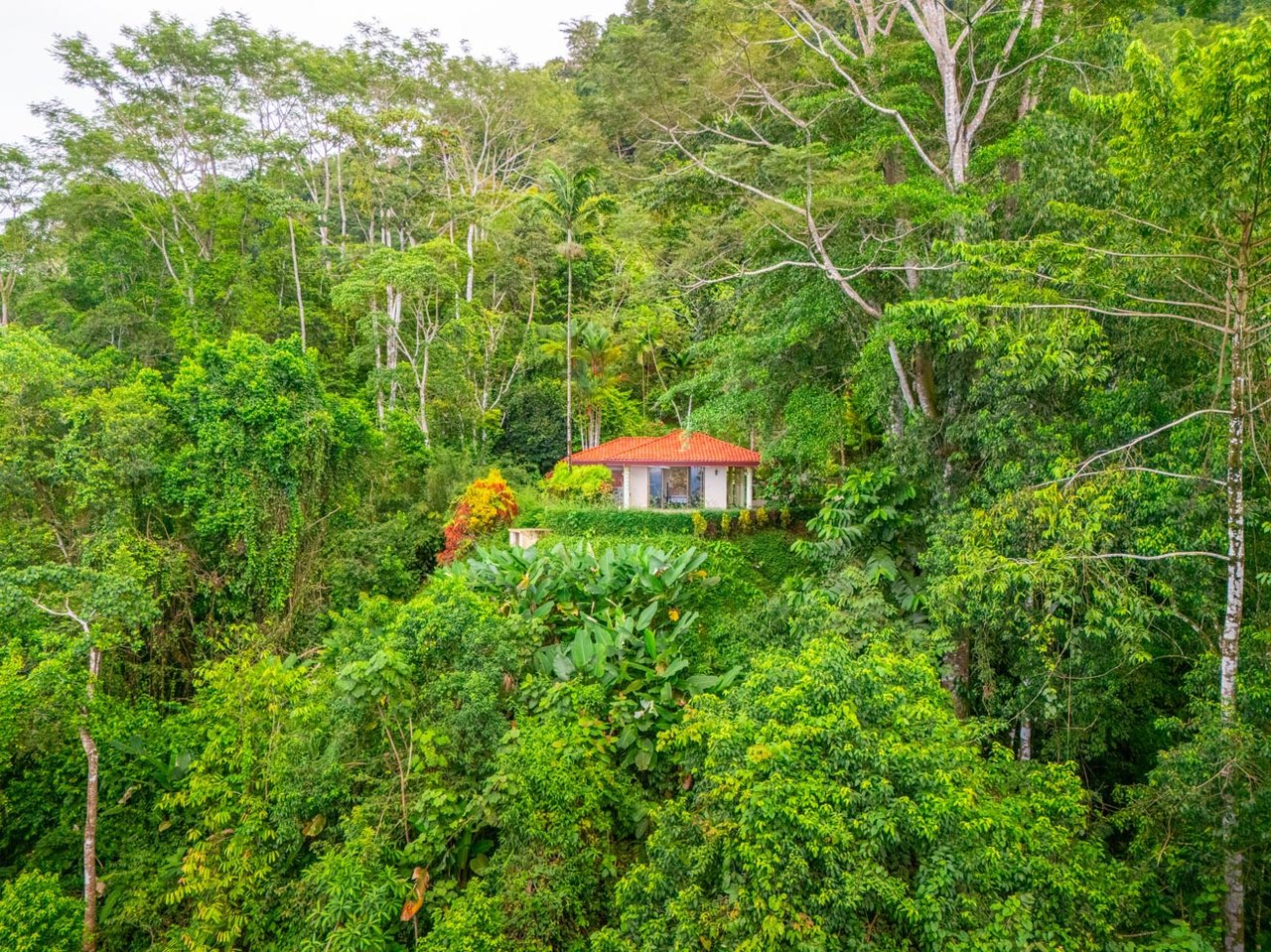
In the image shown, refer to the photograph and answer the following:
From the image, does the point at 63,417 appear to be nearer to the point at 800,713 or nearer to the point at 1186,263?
the point at 800,713

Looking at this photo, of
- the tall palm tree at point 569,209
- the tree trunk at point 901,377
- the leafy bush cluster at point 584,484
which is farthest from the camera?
the tall palm tree at point 569,209

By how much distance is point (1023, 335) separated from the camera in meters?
6.14

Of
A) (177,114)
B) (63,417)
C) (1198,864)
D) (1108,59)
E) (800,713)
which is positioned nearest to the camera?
(800,713)

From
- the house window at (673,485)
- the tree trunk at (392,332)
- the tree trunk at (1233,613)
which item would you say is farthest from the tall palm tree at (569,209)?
the tree trunk at (1233,613)

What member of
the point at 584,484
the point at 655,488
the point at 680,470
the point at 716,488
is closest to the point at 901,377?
the point at 716,488

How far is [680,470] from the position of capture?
1738cm

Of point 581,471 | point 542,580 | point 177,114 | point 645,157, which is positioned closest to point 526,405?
point 581,471

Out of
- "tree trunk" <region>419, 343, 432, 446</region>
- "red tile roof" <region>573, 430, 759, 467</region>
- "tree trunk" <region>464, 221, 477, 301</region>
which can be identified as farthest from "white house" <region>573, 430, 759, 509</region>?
"tree trunk" <region>464, 221, 477, 301</region>

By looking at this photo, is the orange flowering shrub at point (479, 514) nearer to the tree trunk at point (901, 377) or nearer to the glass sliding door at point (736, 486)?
the glass sliding door at point (736, 486)

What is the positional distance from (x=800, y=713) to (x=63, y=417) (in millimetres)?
11047

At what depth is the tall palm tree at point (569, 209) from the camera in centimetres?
1797

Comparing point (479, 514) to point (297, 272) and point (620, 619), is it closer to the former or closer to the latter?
point (620, 619)

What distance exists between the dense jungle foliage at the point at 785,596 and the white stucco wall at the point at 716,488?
234cm

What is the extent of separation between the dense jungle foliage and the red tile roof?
97 cm
